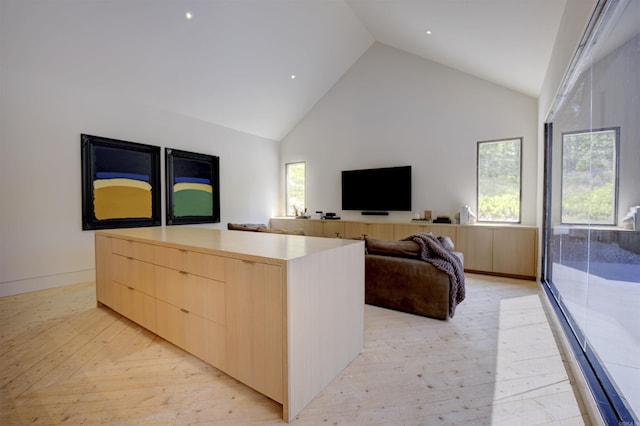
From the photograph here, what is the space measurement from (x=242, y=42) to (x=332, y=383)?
4857 millimetres

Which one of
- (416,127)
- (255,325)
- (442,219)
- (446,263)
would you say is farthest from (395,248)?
(416,127)

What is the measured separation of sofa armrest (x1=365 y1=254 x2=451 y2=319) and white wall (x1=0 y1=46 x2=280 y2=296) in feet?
13.5

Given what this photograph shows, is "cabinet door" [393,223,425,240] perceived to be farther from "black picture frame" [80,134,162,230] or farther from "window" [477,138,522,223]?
"black picture frame" [80,134,162,230]

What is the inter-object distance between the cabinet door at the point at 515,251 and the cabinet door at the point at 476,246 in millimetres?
81

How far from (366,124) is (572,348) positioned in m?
5.13

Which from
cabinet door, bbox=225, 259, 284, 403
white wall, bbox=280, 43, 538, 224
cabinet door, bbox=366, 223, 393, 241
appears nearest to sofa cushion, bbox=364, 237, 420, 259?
cabinet door, bbox=225, 259, 284, 403

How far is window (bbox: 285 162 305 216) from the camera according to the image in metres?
7.23

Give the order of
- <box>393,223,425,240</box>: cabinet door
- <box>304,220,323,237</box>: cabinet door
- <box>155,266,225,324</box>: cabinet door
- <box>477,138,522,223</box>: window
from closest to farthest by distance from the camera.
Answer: <box>155,266,225,324</box>: cabinet door, <box>477,138,522,223</box>: window, <box>393,223,425,240</box>: cabinet door, <box>304,220,323,237</box>: cabinet door

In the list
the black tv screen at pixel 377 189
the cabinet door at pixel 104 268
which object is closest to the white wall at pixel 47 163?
the cabinet door at pixel 104 268

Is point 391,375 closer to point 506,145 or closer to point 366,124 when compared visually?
point 506,145

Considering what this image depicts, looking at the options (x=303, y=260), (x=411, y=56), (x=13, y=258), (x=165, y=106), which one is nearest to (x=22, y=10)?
(x=165, y=106)

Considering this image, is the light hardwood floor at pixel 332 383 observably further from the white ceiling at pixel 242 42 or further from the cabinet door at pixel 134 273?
the white ceiling at pixel 242 42

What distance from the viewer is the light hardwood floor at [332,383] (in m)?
1.52

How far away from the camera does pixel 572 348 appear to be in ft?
6.69
